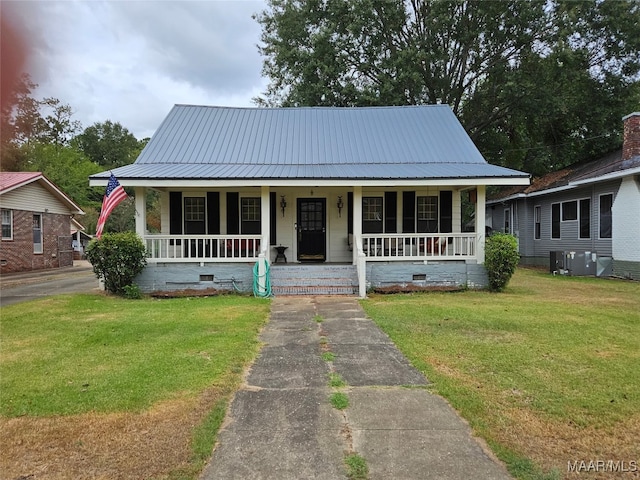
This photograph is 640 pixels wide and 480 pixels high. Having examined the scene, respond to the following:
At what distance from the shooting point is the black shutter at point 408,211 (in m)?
14.1

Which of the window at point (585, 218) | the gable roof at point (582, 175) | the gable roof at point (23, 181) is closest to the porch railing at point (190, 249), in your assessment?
the gable roof at point (23, 181)

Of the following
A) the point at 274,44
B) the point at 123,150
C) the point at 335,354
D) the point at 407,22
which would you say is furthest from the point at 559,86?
the point at 123,150

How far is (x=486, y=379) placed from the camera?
16.4ft

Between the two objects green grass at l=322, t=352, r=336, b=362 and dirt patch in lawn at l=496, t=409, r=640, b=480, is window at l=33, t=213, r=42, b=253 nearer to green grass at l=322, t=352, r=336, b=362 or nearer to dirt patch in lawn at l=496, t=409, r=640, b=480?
green grass at l=322, t=352, r=336, b=362

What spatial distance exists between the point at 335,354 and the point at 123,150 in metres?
57.4

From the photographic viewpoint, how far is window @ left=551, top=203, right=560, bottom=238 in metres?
19.2

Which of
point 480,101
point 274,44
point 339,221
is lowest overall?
point 339,221

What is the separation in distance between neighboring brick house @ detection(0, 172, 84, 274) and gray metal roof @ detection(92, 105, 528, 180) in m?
8.94

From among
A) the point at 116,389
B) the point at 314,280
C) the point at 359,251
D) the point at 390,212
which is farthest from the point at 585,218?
the point at 116,389

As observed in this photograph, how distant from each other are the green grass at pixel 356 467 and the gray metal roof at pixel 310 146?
29.8 feet

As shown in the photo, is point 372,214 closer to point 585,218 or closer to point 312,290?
point 312,290

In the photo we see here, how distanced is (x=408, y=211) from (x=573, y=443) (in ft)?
35.7

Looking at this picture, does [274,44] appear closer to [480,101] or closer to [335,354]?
[480,101]

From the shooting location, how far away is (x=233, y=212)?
13.8m
